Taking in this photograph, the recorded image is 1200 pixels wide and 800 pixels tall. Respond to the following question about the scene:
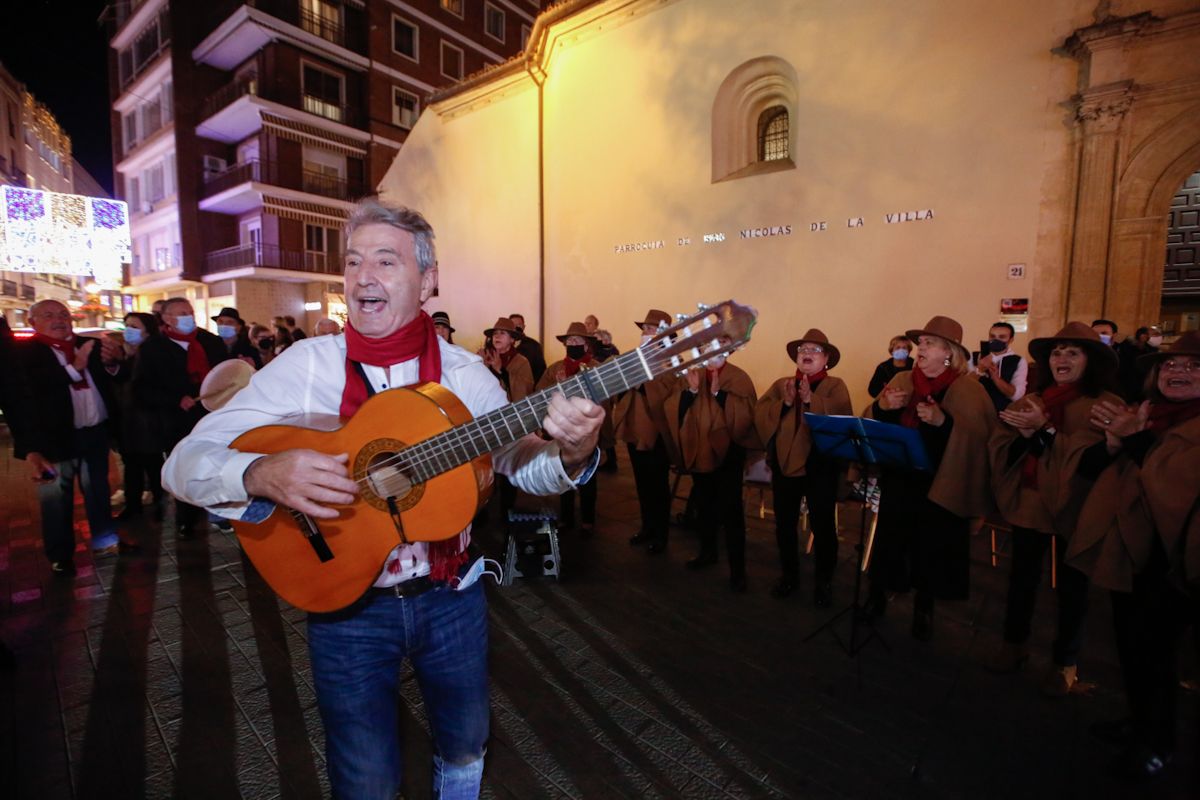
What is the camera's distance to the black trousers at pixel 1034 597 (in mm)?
3342

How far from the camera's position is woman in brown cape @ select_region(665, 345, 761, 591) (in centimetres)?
482

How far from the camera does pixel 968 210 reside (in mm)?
8391

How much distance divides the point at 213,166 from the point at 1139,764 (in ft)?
105

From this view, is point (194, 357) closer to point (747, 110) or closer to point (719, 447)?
point (719, 447)

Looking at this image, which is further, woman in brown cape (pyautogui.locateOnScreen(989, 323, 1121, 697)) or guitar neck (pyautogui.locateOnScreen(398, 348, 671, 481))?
woman in brown cape (pyautogui.locateOnScreen(989, 323, 1121, 697))

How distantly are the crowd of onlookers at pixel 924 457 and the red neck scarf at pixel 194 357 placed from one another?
23 millimetres

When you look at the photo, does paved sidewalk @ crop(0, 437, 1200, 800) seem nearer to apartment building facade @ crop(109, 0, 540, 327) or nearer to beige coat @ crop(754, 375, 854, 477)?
beige coat @ crop(754, 375, 854, 477)

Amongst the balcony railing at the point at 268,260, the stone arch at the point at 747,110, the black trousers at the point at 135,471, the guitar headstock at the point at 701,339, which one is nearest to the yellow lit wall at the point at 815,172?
the stone arch at the point at 747,110

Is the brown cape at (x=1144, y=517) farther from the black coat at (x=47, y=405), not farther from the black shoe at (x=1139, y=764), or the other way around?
the black coat at (x=47, y=405)

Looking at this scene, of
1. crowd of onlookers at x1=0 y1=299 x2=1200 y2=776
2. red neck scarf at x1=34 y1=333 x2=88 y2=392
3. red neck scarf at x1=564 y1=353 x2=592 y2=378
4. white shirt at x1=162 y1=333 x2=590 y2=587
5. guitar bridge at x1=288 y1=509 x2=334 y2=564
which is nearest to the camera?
white shirt at x1=162 y1=333 x2=590 y2=587

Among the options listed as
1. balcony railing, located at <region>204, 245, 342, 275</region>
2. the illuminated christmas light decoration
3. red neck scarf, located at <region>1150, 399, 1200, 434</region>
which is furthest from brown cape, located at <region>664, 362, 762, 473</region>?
balcony railing, located at <region>204, 245, 342, 275</region>

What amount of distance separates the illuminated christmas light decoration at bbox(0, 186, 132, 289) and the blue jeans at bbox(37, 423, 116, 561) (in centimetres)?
1456

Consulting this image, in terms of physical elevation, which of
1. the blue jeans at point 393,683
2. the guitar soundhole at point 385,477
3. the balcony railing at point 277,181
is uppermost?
the balcony railing at point 277,181

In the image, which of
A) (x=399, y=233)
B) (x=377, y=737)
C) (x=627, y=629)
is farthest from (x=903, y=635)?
(x=399, y=233)
